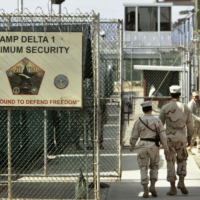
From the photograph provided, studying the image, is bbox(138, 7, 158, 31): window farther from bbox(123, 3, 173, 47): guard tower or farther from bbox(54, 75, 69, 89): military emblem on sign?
bbox(54, 75, 69, 89): military emblem on sign

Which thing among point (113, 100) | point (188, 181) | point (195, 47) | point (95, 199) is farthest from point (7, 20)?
point (195, 47)

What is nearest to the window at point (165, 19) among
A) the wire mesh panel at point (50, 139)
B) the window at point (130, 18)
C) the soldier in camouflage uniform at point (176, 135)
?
the window at point (130, 18)

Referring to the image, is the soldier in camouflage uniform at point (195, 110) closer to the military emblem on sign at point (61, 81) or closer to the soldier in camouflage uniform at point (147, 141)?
the soldier in camouflage uniform at point (147, 141)

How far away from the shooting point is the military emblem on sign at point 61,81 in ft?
20.4

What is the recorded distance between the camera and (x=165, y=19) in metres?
26.9

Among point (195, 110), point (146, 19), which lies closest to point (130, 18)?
point (146, 19)

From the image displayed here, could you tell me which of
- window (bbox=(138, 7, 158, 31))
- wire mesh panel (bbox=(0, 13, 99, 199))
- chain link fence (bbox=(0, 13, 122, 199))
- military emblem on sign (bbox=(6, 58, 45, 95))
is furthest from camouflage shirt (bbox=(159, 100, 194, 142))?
window (bbox=(138, 7, 158, 31))

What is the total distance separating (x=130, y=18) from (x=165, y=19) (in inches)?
90.0

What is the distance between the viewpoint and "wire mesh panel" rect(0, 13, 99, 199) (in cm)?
655

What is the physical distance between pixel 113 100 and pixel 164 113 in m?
1.31

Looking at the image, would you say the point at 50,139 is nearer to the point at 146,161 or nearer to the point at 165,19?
the point at 146,161

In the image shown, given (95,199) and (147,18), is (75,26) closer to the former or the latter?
(95,199)

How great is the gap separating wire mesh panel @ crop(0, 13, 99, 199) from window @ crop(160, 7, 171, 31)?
17894 mm

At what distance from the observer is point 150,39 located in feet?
87.4
